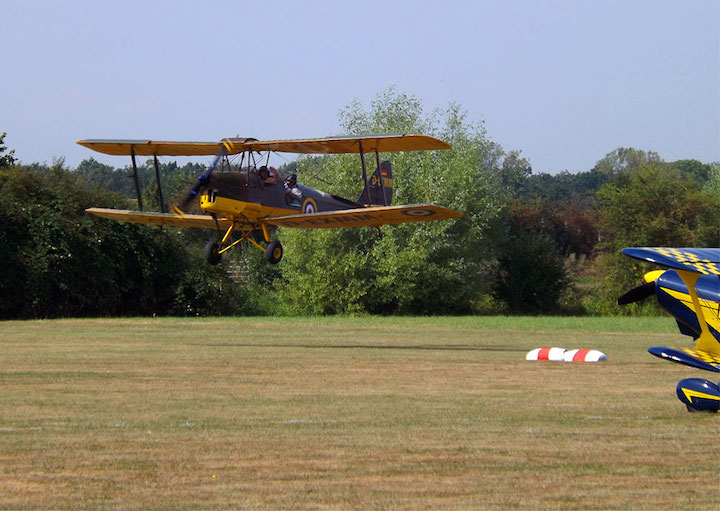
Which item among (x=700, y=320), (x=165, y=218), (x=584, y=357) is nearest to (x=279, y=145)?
(x=165, y=218)

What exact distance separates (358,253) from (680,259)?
29577 millimetres

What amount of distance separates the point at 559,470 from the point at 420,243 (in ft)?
98.4

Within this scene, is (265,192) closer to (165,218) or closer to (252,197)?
(252,197)

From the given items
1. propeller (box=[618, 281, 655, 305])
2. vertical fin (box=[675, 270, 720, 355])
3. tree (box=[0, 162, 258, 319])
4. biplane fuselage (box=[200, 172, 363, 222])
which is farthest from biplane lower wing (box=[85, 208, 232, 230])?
vertical fin (box=[675, 270, 720, 355])

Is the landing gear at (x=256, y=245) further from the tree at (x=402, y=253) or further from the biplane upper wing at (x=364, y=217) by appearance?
the tree at (x=402, y=253)

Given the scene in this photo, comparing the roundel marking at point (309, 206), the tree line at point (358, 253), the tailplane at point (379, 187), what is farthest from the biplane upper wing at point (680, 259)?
the tree line at point (358, 253)

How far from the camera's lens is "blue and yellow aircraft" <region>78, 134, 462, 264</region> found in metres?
19.0

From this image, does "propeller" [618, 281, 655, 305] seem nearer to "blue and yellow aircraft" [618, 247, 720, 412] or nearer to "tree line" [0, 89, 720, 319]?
"blue and yellow aircraft" [618, 247, 720, 412]

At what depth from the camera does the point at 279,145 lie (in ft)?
62.9

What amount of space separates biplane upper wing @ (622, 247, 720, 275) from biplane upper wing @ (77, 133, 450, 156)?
33.6 feet

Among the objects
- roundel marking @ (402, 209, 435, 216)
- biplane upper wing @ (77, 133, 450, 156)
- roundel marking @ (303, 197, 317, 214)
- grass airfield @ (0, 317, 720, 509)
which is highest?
biplane upper wing @ (77, 133, 450, 156)

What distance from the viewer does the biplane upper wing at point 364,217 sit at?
19.0m

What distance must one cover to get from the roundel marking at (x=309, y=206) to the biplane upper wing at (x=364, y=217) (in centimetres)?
26

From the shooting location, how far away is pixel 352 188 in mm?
36875
